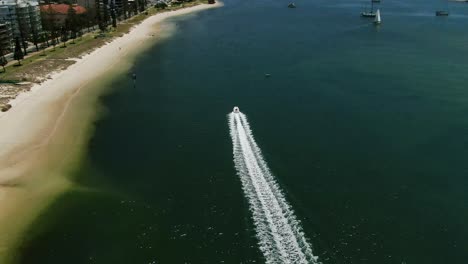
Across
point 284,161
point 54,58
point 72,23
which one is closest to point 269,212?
point 284,161

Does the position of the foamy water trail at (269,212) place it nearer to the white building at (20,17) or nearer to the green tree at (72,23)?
the white building at (20,17)

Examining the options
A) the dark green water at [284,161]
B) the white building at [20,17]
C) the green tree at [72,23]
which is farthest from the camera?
the green tree at [72,23]

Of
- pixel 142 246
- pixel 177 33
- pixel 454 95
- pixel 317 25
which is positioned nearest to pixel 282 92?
pixel 454 95

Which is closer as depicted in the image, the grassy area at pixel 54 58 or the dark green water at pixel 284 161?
the dark green water at pixel 284 161

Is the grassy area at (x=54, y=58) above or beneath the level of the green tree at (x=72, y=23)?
beneath

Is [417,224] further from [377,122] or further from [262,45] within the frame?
[262,45]

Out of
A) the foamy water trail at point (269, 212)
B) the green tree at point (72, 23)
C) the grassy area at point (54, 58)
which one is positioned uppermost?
the green tree at point (72, 23)

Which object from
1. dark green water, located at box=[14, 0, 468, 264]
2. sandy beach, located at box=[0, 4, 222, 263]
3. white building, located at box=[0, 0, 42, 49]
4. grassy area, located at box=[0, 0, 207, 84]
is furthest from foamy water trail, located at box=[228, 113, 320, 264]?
white building, located at box=[0, 0, 42, 49]

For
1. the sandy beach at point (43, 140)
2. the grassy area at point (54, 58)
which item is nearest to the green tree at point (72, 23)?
the grassy area at point (54, 58)

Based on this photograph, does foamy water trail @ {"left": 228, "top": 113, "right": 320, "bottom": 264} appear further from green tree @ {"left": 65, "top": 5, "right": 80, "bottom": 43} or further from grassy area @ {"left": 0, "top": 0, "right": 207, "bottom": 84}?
green tree @ {"left": 65, "top": 5, "right": 80, "bottom": 43}
